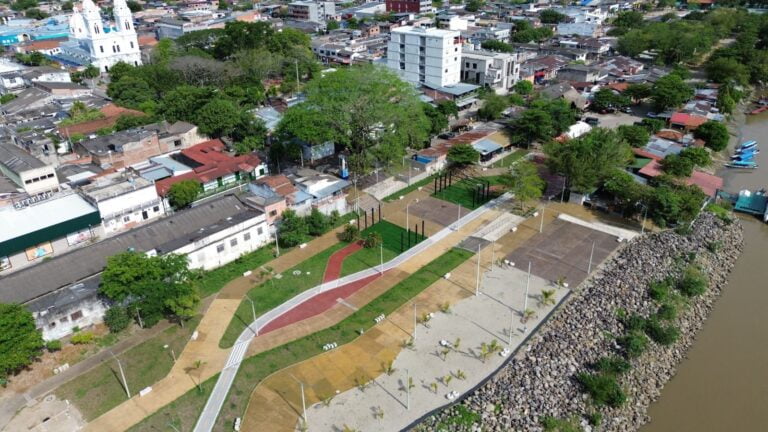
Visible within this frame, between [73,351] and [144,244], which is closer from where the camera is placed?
[73,351]

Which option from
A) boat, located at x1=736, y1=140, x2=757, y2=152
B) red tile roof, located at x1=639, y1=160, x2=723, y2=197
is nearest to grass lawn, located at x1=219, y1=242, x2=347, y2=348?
red tile roof, located at x1=639, y1=160, x2=723, y2=197

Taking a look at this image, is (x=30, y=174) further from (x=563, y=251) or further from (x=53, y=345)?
(x=563, y=251)

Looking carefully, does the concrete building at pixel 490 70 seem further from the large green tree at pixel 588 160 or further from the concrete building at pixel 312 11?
the concrete building at pixel 312 11

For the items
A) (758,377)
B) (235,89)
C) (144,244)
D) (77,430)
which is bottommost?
(758,377)

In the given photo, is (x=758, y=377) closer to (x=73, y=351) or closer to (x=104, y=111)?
(x=73, y=351)

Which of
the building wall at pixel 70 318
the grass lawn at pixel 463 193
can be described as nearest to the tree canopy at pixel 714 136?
the grass lawn at pixel 463 193

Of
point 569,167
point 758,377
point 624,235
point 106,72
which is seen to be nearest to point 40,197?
point 569,167
